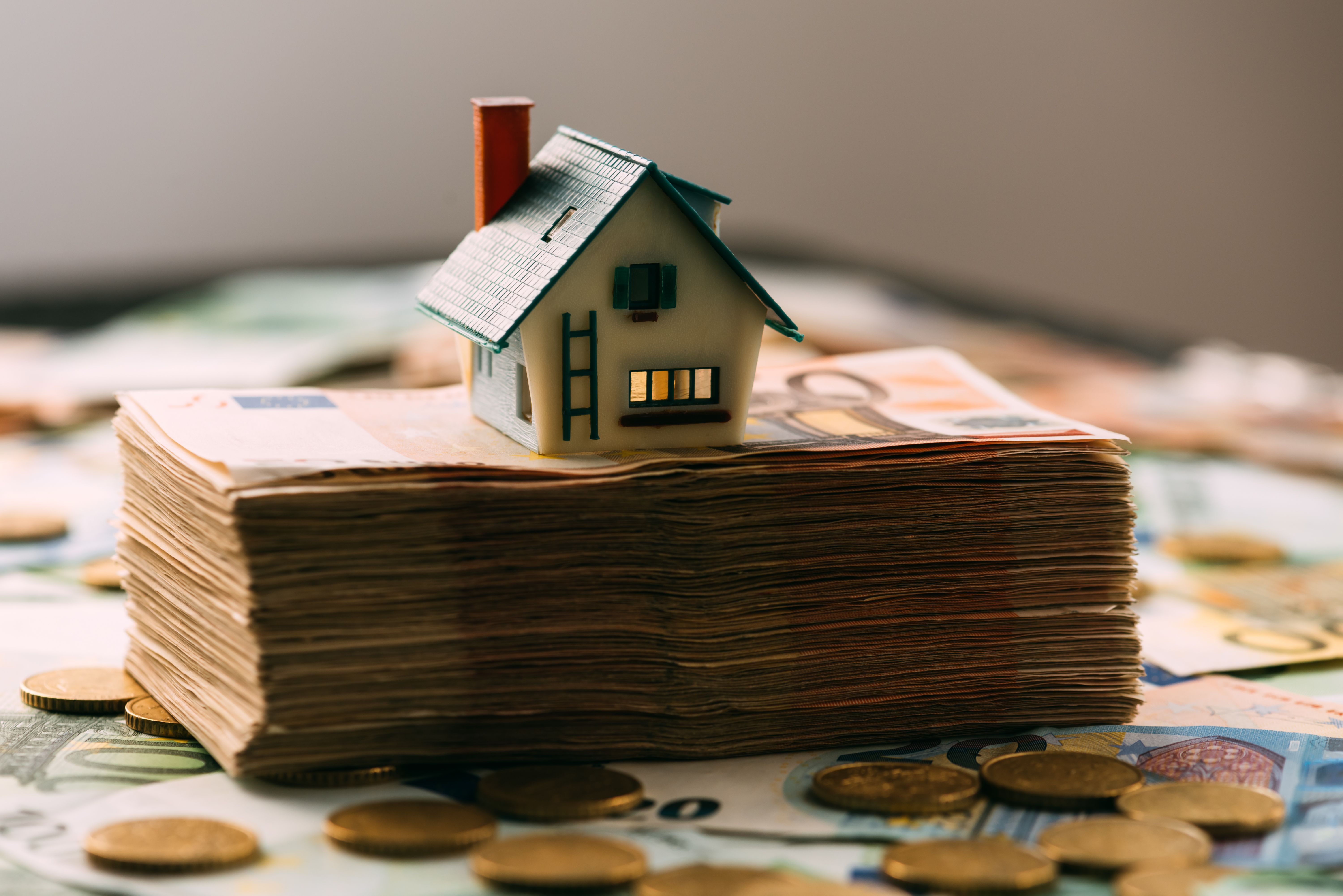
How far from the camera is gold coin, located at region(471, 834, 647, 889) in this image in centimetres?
183

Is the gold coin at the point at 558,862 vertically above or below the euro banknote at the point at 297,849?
above

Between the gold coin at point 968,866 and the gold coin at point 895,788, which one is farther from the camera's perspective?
the gold coin at point 895,788

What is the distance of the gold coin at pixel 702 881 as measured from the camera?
181 cm

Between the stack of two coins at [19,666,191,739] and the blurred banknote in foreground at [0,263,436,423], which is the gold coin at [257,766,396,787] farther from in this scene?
the blurred banknote in foreground at [0,263,436,423]

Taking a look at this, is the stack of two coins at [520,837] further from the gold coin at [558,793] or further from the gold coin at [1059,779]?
the gold coin at [1059,779]

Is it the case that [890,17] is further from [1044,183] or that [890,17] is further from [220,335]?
[220,335]

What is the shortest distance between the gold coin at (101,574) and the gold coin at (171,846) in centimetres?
122

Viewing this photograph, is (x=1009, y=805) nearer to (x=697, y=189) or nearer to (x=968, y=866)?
(x=968, y=866)

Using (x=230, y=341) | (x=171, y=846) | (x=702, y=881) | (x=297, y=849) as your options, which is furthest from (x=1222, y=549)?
(x=230, y=341)

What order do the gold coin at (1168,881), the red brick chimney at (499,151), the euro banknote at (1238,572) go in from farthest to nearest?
1. the euro banknote at (1238,572)
2. the red brick chimney at (499,151)
3. the gold coin at (1168,881)

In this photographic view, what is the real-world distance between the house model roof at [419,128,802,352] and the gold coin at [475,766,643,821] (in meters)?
0.61

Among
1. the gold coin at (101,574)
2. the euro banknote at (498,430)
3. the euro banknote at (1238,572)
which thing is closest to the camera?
the euro banknote at (498,430)

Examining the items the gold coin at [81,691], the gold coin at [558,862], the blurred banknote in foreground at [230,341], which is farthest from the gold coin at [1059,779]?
the blurred banknote in foreground at [230,341]

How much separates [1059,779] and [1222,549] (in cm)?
166
